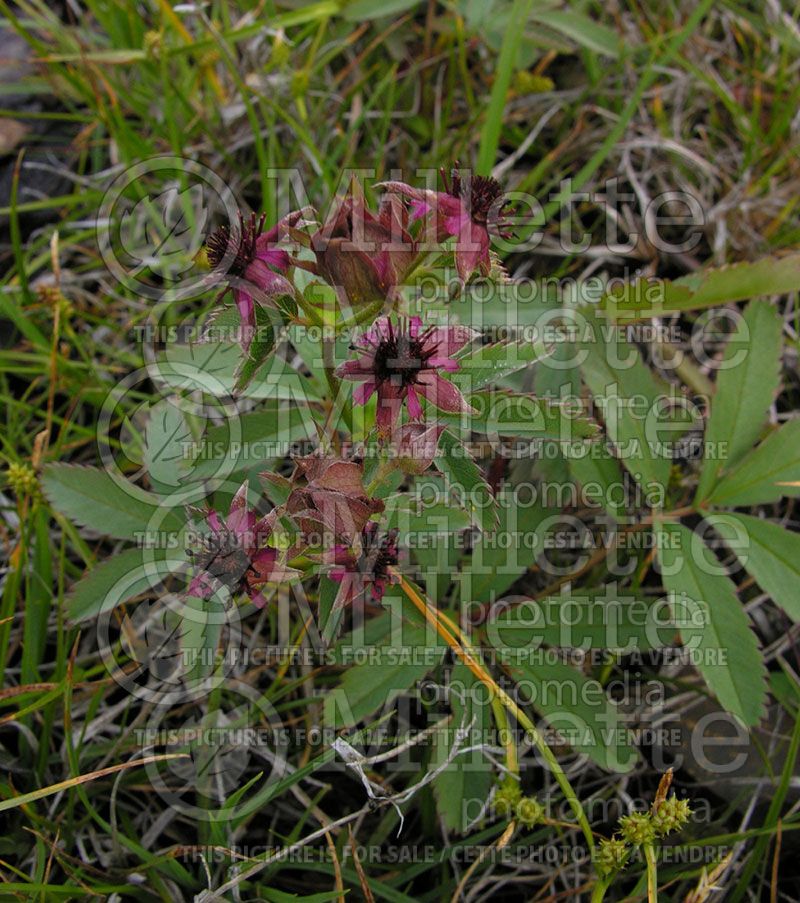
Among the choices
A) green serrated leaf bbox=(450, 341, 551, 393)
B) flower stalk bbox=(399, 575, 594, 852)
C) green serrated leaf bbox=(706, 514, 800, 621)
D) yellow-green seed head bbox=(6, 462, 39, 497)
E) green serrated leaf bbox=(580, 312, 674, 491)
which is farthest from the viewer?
yellow-green seed head bbox=(6, 462, 39, 497)

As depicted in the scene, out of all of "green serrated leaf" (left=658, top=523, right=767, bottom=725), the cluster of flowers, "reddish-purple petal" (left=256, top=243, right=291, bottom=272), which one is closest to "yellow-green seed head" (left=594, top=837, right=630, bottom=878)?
"green serrated leaf" (left=658, top=523, right=767, bottom=725)

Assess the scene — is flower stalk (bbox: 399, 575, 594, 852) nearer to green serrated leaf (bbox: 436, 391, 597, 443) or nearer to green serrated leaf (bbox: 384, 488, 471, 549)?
green serrated leaf (bbox: 384, 488, 471, 549)

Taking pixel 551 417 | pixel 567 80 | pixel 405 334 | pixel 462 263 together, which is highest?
pixel 567 80

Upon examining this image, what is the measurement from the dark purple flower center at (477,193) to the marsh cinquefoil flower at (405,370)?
0.18m

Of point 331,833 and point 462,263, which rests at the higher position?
point 462,263

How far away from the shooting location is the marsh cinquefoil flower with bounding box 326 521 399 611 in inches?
54.0

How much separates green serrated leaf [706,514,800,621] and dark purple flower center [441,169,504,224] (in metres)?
0.87

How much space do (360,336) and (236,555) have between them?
409 millimetres

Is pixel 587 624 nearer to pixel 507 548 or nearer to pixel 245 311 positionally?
pixel 507 548

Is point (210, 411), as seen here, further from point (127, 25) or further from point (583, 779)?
point (127, 25)

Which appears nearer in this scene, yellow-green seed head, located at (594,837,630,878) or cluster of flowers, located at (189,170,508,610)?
cluster of flowers, located at (189,170,508,610)

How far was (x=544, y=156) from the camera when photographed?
274 centimetres

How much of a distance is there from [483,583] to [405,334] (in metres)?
0.65

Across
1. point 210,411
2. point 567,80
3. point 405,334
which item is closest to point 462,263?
point 405,334
